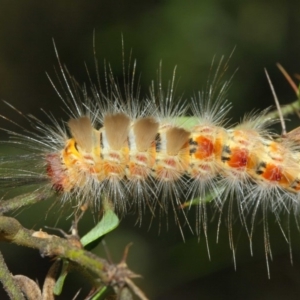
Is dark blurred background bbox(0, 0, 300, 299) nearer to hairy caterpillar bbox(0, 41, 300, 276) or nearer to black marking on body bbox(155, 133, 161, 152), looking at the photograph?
hairy caterpillar bbox(0, 41, 300, 276)

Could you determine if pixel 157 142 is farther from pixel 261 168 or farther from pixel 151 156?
pixel 261 168

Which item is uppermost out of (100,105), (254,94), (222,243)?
(100,105)

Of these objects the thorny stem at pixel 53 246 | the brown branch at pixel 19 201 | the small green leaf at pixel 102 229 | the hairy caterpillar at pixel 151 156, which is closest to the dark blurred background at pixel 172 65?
Answer: the hairy caterpillar at pixel 151 156

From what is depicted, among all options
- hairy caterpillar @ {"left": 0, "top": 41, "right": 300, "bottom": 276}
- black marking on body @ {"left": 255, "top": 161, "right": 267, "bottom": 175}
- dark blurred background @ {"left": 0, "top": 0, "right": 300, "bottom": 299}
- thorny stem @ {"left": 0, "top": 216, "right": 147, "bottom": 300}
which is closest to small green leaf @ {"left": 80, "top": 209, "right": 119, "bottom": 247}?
thorny stem @ {"left": 0, "top": 216, "right": 147, "bottom": 300}

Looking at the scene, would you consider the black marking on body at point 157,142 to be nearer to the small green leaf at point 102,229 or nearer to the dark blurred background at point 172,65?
the small green leaf at point 102,229

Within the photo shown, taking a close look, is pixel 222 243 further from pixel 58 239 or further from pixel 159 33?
pixel 58 239

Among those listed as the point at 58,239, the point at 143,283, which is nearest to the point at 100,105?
the point at 58,239
